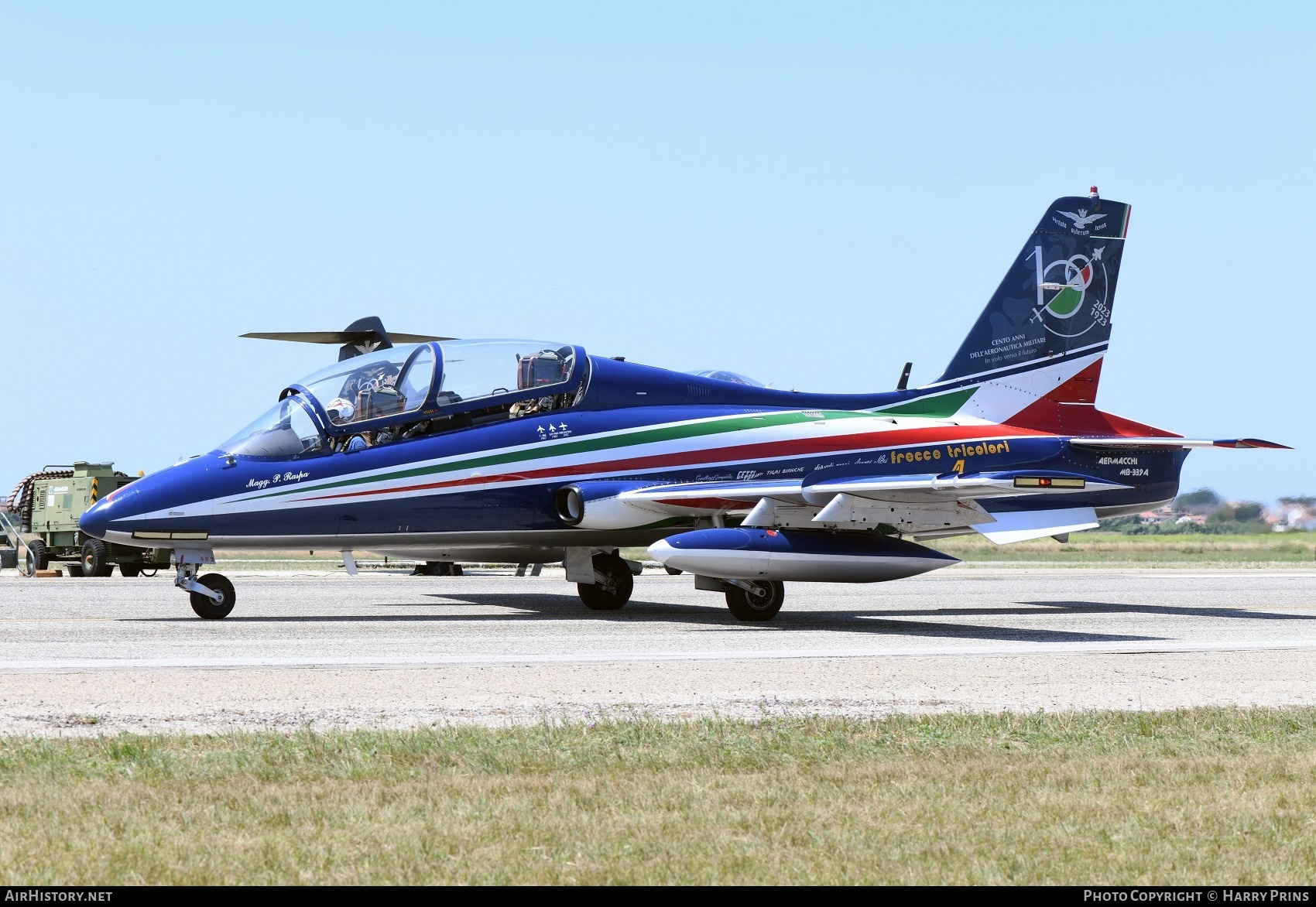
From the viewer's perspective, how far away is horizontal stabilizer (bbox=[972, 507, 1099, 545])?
17500 millimetres

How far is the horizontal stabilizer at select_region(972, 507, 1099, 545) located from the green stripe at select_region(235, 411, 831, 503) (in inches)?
90.3

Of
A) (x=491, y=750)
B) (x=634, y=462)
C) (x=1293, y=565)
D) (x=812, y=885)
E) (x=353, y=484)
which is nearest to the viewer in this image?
(x=812, y=885)

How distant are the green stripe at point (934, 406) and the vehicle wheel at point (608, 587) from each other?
419cm

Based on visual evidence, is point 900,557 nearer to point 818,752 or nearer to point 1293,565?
point 818,752

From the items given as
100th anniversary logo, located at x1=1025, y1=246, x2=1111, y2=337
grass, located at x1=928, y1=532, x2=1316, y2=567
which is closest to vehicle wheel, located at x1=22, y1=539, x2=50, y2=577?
100th anniversary logo, located at x1=1025, y1=246, x2=1111, y2=337

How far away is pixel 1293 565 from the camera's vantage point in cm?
3944

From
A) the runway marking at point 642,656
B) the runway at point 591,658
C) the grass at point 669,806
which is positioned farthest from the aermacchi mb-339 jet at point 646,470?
the grass at point 669,806

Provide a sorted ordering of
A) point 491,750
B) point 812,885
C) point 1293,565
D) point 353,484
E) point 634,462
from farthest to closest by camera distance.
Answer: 1. point 1293,565
2. point 634,462
3. point 353,484
4. point 491,750
5. point 812,885

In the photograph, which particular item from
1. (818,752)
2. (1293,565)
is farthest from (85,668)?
(1293,565)

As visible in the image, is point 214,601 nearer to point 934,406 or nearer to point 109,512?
point 109,512

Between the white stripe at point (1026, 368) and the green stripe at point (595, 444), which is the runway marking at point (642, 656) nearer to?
the green stripe at point (595, 444)

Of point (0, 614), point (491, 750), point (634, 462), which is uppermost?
point (634, 462)

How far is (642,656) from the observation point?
12.1 m

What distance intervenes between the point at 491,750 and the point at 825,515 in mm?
9801
